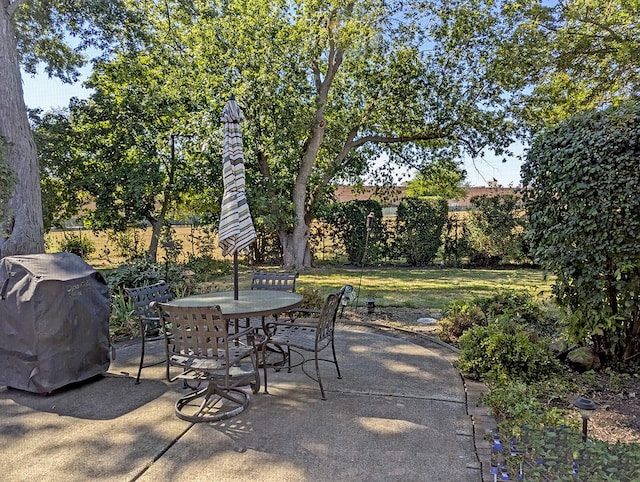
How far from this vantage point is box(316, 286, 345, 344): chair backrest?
3.21 metres

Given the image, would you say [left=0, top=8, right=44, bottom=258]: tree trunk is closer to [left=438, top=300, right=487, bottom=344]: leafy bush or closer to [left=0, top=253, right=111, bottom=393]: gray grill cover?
[left=0, top=253, right=111, bottom=393]: gray grill cover

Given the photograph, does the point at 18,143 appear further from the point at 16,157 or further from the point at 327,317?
the point at 327,317

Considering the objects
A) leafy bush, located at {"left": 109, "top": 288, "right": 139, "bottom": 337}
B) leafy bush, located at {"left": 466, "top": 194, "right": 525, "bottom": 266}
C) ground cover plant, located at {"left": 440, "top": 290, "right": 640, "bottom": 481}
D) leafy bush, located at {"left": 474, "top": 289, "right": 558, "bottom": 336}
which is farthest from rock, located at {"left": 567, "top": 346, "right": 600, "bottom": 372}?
leafy bush, located at {"left": 466, "top": 194, "right": 525, "bottom": 266}

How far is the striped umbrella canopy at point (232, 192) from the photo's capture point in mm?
3670

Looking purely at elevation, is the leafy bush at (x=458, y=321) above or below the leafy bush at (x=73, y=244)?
below

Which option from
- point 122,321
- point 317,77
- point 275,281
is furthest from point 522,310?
point 317,77

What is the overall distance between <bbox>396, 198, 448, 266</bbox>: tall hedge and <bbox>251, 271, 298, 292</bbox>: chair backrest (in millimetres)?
7358

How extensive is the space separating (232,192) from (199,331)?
1.38 m

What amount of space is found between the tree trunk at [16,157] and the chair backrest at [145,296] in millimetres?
3135

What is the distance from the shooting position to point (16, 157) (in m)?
5.98

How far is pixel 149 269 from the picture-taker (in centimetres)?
692

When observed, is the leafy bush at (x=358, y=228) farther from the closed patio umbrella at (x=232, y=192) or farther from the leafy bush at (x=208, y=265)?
the closed patio umbrella at (x=232, y=192)

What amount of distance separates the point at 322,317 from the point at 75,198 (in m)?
8.66

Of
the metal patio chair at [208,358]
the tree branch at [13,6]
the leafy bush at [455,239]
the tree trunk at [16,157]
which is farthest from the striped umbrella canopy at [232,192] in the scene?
the leafy bush at [455,239]
